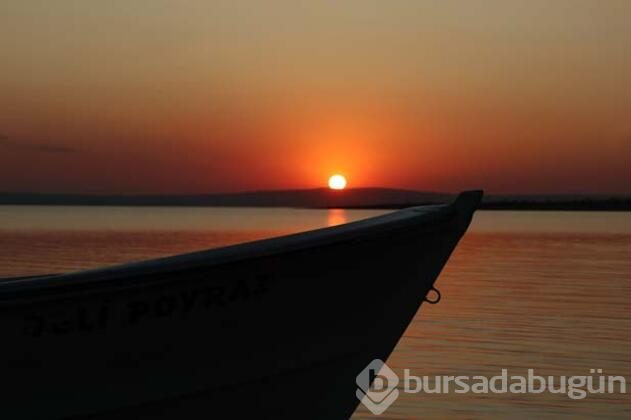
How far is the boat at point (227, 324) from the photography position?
7227 mm

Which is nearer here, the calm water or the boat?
the boat

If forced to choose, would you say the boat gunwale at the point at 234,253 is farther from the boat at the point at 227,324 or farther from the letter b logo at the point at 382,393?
the letter b logo at the point at 382,393

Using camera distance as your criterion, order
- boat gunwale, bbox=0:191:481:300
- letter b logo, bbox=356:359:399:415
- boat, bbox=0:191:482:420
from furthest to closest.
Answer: letter b logo, bbox=356:359:399:415 → boat, bbox=0:191:482:420 → boat gunwale, bbox=0:191:481:300

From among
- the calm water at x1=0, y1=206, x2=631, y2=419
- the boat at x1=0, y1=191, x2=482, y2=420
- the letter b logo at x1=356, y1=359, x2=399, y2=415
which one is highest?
the calm water at x1=0, y1=206, x2=631, y2=419

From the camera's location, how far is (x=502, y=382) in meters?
14.6

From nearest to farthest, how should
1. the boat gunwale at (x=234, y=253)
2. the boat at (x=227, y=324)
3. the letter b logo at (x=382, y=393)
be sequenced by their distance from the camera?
1. the boat gunwale at (x=234, y=253)
2. the boat at (x=227, y=324)
3. the letter b logo at (x=382, y=393)

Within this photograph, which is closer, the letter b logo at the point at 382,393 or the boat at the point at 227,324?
the boat at the point at 227,324

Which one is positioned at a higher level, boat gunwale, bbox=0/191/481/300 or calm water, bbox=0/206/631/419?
calm water, bbox=0/206/631/419

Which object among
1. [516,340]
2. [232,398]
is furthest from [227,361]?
[516,340]

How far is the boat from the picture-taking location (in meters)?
7.23

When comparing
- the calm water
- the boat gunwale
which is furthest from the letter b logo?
the boat gunwale

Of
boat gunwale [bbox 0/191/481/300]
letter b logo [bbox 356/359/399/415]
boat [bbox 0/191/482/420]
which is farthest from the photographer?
letter b logo [bbox 356/359/399/415]

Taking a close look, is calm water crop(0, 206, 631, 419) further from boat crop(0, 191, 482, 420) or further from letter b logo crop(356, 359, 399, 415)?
boat crop(0, 191, 482, 420)

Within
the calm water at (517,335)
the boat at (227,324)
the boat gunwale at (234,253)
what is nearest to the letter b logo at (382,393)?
the calm water at (517,335)
